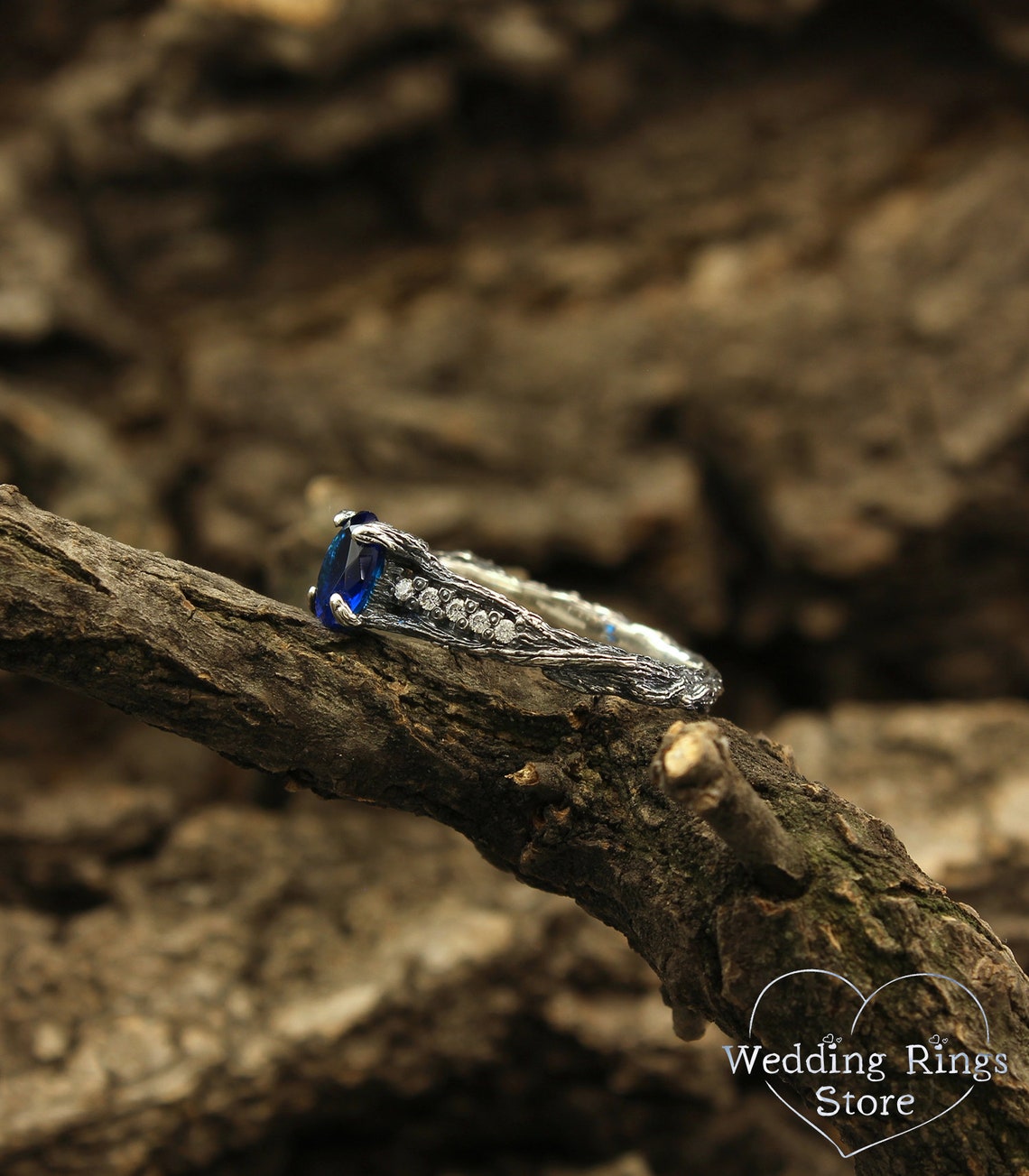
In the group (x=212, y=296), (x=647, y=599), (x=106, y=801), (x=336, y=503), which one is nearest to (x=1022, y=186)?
(x=647, y=599)

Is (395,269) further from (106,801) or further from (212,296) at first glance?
(106,801)

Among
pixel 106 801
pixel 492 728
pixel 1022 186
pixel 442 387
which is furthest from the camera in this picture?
pixel 442 387

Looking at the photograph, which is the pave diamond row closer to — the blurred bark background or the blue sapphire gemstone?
the blue sapphire gemstone

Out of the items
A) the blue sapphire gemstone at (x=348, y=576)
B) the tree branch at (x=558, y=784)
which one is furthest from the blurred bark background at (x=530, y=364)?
the blue sapphire gemstone at (x=348, y=576)

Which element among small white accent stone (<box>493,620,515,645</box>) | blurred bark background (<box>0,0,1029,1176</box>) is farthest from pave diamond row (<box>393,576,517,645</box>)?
blurred bark background (<box>0,0,1029,1176</box>)

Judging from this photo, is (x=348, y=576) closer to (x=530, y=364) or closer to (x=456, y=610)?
(x=456, y=610)

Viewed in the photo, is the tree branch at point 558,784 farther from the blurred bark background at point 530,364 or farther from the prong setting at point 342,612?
the blurred bark background at point 530,364
